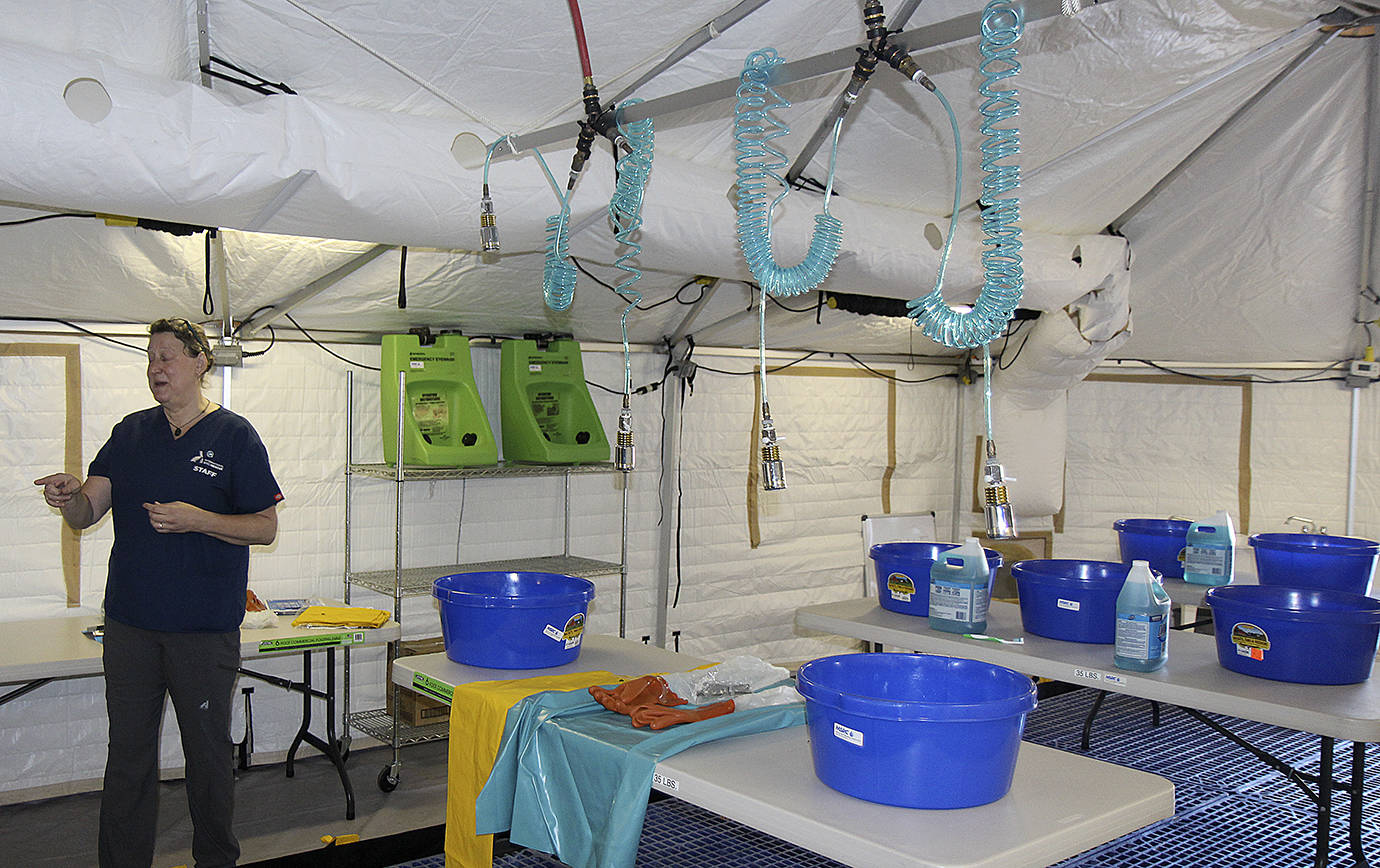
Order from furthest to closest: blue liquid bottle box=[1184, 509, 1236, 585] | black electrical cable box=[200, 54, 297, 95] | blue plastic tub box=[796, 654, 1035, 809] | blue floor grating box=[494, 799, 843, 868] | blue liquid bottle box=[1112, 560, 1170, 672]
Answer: blue liquid bottle box=[1184, 509, 1236, 585] → blue floor grating box=[494, 799, 843, 868] → blue liquid bottle box=[1112, 560, 1170, 672] → black electrical cable box=[200, 54, 297, 95] → blue plastic tub box=[796, 654, 1035, 809]

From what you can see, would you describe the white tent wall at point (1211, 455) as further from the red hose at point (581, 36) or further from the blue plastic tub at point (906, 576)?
the red hose at point (581, 36)

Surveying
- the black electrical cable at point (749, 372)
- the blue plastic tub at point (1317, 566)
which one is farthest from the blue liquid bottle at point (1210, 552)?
the black electrical cable at point (749, 372)

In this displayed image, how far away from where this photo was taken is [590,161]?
3156 millimetres

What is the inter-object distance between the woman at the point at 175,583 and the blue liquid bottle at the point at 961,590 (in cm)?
210

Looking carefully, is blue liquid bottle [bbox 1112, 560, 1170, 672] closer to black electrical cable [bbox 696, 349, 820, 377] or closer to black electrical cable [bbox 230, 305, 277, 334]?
black electrical cable [bbox 696, 349, 820, 377]

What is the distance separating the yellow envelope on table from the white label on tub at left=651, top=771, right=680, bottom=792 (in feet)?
6.90

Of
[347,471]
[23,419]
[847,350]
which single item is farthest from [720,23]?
[847,350]

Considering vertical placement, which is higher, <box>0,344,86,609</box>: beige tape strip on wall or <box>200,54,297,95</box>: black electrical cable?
<box>200,54,297,95</box>: black electrical cable

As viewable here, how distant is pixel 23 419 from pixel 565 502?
225 centimetres

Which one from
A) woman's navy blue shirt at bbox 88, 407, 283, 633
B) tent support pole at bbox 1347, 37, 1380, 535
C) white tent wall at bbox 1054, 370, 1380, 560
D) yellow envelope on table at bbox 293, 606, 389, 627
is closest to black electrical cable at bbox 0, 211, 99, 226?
woman's navy blue shirt at bbox 88, 407, 283, 633

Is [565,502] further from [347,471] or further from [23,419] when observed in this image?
[23,419]

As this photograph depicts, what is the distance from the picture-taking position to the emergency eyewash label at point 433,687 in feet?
9.02

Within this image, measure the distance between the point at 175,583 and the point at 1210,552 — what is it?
3720 mm

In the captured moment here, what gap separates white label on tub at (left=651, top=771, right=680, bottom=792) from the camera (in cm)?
212
